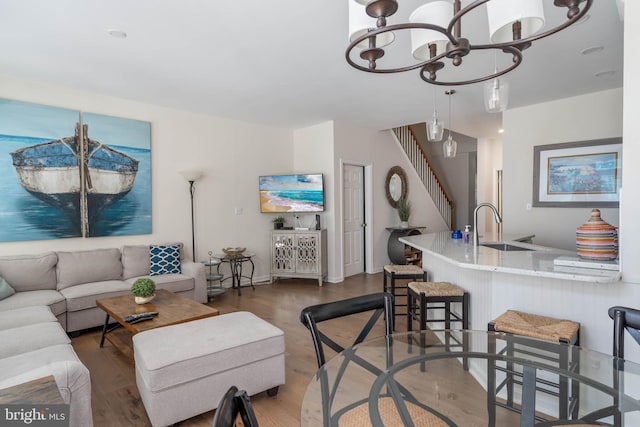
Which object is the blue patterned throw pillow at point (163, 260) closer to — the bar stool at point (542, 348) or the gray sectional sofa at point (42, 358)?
the gray sectional sofa at point (42, 358)

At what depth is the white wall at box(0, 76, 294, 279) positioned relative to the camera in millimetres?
3861

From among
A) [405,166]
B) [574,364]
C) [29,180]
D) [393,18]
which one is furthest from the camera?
[405,166]

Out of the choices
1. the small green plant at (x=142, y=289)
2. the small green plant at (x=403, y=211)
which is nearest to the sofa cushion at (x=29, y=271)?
the small green plant at (x=142, y=289)

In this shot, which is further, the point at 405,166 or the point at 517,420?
the point at 405,166

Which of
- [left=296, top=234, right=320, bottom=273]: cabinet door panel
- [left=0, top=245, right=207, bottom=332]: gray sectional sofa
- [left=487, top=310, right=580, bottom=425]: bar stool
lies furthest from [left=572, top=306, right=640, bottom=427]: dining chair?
[left=296, top=234, right=320, bottom=273]: cabinet door panel

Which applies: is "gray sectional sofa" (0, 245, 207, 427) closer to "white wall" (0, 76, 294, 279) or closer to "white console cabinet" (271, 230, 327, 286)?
"white wall" (0, 76, 294, 279)

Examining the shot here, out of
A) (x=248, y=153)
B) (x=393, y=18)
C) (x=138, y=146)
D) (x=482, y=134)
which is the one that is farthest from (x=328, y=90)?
(x=482, y=134)

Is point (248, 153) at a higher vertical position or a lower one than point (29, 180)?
A: higher

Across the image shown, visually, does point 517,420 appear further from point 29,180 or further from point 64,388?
Answer: point 29,180

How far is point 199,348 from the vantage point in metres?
Answer: 1.97

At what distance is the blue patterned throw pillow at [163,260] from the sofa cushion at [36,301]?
0.97 meters

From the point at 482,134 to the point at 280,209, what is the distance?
4.68 meters

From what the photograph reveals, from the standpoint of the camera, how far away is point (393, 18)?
8.02 ft

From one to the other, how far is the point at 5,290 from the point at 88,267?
0.71 metres
